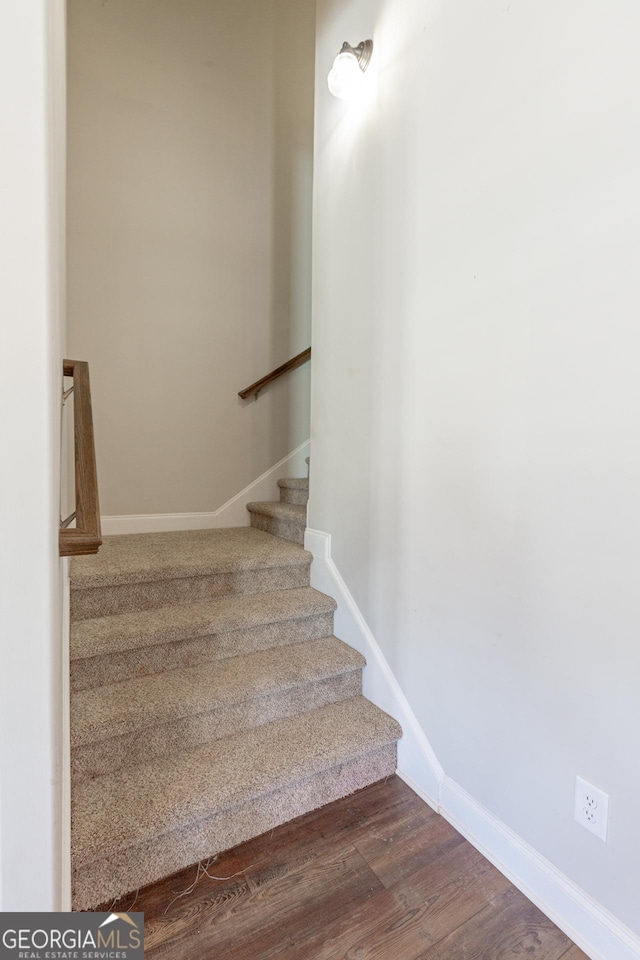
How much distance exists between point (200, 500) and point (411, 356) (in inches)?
72.3

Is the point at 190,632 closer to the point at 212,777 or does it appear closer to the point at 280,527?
the point at 212,777

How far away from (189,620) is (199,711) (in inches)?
13.8

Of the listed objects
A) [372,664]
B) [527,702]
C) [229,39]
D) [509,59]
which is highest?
[229,39]

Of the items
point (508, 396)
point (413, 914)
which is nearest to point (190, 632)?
point (413, 914)

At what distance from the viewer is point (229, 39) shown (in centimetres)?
288

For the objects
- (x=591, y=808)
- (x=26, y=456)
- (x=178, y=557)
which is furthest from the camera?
(x=178, y=557)

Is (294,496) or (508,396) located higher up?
(508,396)

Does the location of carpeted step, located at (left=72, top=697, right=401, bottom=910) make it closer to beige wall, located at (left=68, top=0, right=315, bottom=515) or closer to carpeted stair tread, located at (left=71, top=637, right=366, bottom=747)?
carpeted stair tread, located at (left=71, top=637, right=366, bottom=747)

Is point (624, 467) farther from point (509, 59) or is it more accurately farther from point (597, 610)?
point (509, 59)

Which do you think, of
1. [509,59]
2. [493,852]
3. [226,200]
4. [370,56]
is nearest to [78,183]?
[226,200]

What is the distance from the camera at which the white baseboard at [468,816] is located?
1.13 metres

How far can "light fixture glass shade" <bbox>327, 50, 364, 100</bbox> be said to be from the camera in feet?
6.04

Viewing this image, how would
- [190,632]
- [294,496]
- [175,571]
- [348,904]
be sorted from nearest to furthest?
[348,904] < [190,632] < [175,571] < [294,496]

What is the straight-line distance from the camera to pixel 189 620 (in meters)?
1.81
